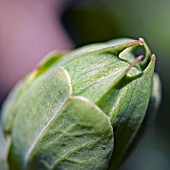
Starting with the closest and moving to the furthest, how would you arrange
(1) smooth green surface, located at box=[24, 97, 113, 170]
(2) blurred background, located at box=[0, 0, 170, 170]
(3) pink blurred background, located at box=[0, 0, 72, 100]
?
1. (1) smooth green surface, located at box=[24, 97, 113, 170]
2. (2) blurred background, located at box=[0, 0, 170, 170]
3. (3) pink blurred background, located at box=[0, 0, 72, 100]

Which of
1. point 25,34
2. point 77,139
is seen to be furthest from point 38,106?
point 25,34

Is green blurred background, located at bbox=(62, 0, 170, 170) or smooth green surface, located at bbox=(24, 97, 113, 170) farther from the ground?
smooth green surface, located at bbox=(24, 97, 113, 170)

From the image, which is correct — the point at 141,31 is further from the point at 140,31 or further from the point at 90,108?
the point at 90,108

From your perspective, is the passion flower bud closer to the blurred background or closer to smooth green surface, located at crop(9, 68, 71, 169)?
smooth green surface, located at crop(9, 68, 71, 169)

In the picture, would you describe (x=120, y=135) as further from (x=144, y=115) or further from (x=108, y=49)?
(x=108, y=49)

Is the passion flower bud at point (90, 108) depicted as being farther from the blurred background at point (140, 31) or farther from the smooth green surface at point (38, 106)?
the blurred background at point (140, 31)

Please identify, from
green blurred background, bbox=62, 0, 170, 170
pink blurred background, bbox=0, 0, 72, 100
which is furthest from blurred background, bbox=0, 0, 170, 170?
pink blurred background, bbox=0, 0, 72, 100

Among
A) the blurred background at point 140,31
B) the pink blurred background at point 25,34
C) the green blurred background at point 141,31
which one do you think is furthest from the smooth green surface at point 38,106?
the pink blurred background at point 25,34

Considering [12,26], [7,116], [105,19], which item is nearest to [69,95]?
[7,116]
